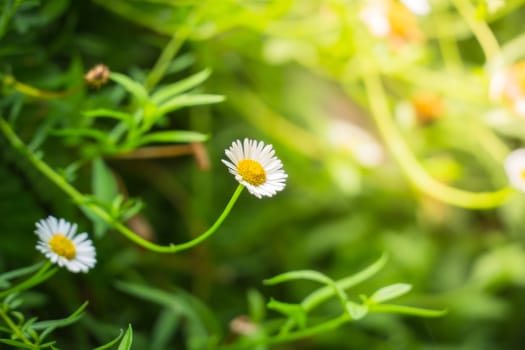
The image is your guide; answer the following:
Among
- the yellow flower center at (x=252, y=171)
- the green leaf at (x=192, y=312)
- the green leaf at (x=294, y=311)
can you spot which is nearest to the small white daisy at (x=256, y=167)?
the yellow flower center at (x=252, y=171)

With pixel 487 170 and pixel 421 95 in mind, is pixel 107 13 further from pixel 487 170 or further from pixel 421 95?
pixel 487 170

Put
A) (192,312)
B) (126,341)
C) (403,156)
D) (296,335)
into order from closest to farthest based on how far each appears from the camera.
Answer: (126,341) < (296,335) < (192,312) < (403,156)

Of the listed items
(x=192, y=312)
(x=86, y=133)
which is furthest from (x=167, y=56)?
(x=192, y=312)

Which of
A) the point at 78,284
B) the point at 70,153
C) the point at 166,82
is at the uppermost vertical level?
the point at 166,82

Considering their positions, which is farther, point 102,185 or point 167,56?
point 167,56

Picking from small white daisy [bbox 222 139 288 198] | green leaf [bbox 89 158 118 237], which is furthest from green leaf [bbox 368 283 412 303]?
green leaf [bbox 89 158 118 237]

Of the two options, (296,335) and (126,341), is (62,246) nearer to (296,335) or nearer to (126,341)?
(126,341)

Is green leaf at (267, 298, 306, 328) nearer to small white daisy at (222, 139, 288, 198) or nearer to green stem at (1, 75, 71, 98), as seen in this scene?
small white daisy at (222, 139, 288, 198)

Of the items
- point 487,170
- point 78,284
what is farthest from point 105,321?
point 487,170
